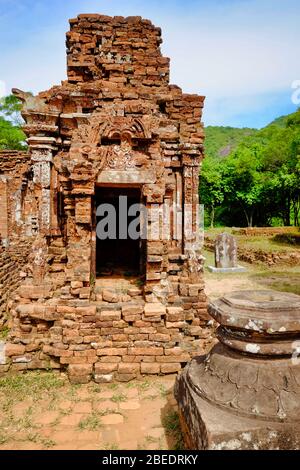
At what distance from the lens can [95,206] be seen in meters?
5.68

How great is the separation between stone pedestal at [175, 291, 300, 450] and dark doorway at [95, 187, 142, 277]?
3.66m

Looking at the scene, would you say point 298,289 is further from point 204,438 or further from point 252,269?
point 204,438

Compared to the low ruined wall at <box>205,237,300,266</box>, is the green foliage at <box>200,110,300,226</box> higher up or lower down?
higher up

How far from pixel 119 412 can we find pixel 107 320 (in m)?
1.31

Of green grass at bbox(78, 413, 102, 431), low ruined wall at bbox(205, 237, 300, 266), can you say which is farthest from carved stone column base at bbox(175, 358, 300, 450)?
low ruined wall at bbox(205, 237, 300, 266)

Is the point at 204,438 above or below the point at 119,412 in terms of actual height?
above

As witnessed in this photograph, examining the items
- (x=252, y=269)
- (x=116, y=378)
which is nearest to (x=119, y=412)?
(x=116, y=378)

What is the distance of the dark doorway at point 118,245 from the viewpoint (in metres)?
7.04

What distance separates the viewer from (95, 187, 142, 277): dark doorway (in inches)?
277

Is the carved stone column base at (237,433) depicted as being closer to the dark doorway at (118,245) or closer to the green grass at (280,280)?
the dark doorway at (118,245)

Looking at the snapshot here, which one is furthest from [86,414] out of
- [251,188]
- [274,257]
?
[251,188]

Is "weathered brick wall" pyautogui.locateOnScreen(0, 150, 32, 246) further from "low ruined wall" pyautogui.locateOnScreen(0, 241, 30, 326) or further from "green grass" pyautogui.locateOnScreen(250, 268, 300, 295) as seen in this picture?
"green grass" pyautogui.locateOnScreen(250, 268, 300, 295)

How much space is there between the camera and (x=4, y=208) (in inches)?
482

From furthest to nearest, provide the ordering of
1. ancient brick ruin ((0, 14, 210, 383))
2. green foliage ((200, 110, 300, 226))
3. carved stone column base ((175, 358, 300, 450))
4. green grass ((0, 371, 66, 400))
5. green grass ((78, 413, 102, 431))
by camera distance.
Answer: green foliage ((200, 110, 300, 226))
ancient brick ruin ((0, 14, 210, 383))
green grass ((0, 371, 66, 400))
green grass ((78, 413, 102, 431))
carved stone column base ((175, 358, 300, 450))
